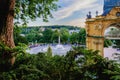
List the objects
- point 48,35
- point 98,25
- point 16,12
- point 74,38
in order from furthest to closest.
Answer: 1. point 48,35
2. point 74,38
3. point 98,25
4. point 16,12

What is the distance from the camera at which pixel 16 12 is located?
26.7 feet

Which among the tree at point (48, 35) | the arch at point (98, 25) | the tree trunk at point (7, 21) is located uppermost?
the tree trunk at point (7, 21)

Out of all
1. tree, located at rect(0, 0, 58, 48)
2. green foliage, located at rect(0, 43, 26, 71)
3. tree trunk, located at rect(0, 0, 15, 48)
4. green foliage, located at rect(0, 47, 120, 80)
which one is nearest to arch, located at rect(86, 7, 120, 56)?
tree, located at rect(0, 0, 58, 48)

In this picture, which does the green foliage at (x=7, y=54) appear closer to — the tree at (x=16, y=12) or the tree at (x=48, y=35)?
the tree at (x=16, y=12)

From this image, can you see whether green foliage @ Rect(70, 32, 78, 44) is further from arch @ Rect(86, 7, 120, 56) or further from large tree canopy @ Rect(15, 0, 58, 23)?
large tree canopy @ Rect(15, 0, 58, 23)

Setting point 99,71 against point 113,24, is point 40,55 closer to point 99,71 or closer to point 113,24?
point 99,71

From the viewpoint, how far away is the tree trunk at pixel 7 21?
16.1 ft

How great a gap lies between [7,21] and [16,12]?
3192 mm

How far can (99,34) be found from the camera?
83.5 feet

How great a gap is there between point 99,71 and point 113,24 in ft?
69.7

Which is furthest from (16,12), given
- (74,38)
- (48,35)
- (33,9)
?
(48,35)

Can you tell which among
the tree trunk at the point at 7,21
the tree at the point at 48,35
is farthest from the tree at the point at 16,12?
the tree at the point at 48,35

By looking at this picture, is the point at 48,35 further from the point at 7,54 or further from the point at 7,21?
A: the point at 7,54

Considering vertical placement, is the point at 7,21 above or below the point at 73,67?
above
